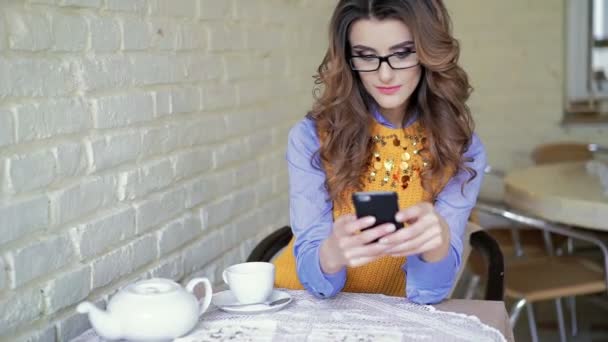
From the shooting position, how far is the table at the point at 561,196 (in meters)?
2.29

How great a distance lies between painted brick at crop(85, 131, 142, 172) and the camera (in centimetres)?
154

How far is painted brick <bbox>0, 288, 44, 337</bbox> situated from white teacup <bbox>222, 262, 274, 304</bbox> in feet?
1.08

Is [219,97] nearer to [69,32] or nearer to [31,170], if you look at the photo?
[69,32]

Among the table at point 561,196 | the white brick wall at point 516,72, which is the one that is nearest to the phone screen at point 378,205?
the table at point 561,196

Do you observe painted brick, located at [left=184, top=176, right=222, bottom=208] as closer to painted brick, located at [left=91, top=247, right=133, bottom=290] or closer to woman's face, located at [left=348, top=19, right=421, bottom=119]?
painted brick, located at [left=91, top=247, right=133, bottom=290]

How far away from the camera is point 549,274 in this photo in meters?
2.68

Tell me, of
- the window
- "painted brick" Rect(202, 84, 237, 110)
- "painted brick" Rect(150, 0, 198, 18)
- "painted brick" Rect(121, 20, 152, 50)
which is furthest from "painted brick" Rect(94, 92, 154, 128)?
the window

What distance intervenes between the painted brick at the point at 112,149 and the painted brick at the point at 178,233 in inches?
9.2

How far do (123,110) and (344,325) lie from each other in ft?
2.18

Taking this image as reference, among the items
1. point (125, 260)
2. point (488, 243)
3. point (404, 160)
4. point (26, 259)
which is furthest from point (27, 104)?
point (488, 243)

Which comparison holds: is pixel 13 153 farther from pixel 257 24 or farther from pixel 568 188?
pixel 568 188

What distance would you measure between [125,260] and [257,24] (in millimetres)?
1023

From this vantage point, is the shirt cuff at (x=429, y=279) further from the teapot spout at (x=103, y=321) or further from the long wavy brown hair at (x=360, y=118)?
the teapot spout at (x=103, y=321)

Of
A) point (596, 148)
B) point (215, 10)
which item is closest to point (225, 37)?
point (215, 10)
